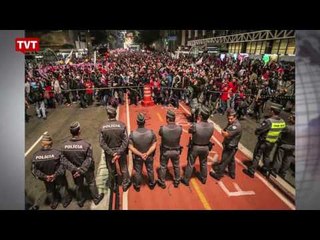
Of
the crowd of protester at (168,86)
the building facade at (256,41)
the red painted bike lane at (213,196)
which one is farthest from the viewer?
the building facade at (256,41)

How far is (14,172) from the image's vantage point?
718 cm

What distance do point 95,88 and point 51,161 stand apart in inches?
430

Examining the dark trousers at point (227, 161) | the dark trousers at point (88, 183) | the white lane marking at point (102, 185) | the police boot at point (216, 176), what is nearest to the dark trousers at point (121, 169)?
the white lane marking at point (102, 185)

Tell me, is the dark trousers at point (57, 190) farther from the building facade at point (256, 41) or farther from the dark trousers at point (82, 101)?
the building facade at point (256, 41)

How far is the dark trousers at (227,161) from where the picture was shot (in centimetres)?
738

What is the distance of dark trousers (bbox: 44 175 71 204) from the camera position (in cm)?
621

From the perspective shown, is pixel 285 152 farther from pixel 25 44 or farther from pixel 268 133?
pixel 25 44

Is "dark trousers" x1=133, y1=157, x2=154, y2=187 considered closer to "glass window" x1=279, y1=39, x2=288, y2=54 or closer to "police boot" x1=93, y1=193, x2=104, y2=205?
"police boot" x1=93, y1=193, x2=104, y2=205

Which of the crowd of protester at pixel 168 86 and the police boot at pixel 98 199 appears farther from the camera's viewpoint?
the crowd of protester at pixel 168 86

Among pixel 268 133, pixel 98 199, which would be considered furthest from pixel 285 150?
pixel 98 199

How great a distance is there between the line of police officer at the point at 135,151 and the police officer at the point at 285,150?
0.26ft

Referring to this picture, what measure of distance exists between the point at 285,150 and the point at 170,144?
3.52m

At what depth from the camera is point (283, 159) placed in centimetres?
756
